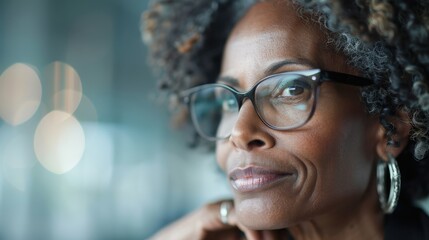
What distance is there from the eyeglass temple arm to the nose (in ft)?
0.59

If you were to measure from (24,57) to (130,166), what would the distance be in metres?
1.12

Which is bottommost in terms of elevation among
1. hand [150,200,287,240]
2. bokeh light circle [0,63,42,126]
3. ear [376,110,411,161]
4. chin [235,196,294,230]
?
chin [235,196,294,230]

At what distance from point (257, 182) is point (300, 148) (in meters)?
0.13

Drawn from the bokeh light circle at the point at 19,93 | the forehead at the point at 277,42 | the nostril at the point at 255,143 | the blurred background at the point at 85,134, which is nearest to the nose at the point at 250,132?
the nostril at the point at 255,143

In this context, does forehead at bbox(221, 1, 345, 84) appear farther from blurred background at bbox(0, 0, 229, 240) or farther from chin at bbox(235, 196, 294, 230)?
blurred background at bbox(0, 0, 229, 240)

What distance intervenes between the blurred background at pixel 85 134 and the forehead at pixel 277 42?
49.5 inches

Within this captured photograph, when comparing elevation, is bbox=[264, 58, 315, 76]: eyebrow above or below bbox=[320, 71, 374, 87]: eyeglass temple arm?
above

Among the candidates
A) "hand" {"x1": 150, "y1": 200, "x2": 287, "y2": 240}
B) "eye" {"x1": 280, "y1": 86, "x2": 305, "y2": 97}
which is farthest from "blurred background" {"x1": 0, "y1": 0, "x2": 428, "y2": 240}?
"eye" {"x1": 280, "y1": 86, "x2": 305, "y2": 97}

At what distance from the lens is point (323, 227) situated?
1403mm

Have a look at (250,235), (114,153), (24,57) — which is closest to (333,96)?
(250,235)

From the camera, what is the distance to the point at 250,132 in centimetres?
127

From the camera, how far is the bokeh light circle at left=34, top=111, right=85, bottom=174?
10.1 ft

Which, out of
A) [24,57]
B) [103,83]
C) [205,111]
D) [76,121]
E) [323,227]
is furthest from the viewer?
[103,83]

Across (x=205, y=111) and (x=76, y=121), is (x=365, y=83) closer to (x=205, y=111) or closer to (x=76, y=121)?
(x=205, y=111)
